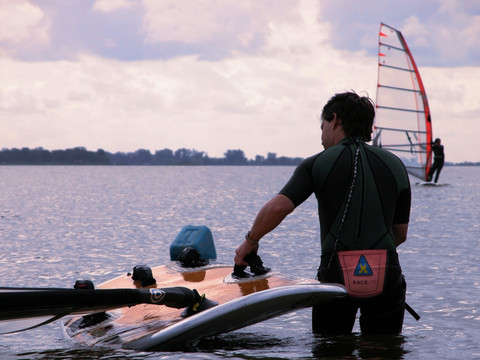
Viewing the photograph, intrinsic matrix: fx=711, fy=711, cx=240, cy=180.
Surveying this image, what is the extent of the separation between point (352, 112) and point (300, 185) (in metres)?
0.58

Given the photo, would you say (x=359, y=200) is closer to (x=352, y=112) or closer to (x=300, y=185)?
(x=300, y=185)

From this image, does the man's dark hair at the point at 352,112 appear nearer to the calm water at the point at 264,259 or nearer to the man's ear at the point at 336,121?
the man's ear at the point at 336,121

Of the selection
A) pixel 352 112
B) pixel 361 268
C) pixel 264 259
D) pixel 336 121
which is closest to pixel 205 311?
pixel 361 268

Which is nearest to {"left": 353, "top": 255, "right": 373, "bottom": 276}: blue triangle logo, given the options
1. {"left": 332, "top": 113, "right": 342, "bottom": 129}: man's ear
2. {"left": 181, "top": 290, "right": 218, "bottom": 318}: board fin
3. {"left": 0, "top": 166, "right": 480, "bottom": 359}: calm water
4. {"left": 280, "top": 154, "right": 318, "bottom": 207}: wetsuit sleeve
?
{"left": 280, "top": 154, "right": 318, "bottom": 207}: wetsuit sleeve

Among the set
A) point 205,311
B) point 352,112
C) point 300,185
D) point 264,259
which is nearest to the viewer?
point 300,185

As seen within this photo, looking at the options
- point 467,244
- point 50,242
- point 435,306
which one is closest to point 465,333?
point 435,306

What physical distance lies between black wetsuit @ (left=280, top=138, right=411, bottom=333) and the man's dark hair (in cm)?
8

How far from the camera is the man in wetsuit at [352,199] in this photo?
14.6ft

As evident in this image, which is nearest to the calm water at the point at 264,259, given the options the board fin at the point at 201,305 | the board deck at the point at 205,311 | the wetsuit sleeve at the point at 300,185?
the board deck at the point at 205,311

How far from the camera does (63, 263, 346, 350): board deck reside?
15.5ft

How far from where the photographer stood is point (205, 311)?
4.79 meters

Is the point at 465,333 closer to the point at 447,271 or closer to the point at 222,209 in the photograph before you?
the point at 447,271

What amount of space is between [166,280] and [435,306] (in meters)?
3.42

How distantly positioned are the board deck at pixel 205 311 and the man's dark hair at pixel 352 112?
1013 mm
